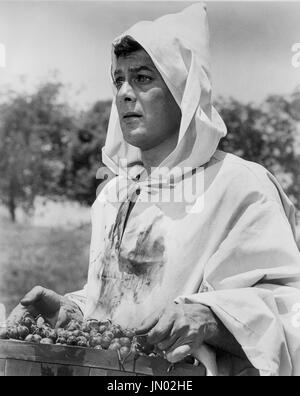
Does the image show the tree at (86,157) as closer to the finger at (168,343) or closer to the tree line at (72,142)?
the tree line at (72,142)

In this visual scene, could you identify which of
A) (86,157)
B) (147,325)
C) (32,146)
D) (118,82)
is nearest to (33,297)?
(147,325)

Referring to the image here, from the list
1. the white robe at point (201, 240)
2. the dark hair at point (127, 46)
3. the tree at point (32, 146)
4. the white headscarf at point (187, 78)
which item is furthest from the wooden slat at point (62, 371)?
the tree at point (32, 146)

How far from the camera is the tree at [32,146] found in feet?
21.4

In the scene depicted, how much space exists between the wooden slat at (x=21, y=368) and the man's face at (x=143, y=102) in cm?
64

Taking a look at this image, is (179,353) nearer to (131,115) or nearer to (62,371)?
(62,371)

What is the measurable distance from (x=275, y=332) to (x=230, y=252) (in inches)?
8.8

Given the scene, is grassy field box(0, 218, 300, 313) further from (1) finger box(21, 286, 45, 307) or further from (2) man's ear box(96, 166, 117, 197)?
(1) finger box(21, 286, 45, 307)

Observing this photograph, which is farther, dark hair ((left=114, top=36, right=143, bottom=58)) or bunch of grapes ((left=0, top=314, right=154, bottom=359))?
dark hair ((left=114, top=36, right=143, bottom=58))

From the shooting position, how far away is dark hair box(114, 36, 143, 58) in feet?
7.52

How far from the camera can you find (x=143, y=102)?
2297mm

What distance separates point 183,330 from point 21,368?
39cm

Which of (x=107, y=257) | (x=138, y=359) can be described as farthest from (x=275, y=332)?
(x=107, y=257)

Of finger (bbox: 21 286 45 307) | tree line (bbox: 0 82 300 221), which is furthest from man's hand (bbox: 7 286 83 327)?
tree line (bbox: 0 82 300 221)

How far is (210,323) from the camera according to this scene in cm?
199
